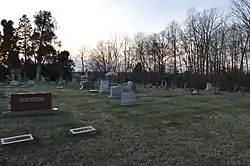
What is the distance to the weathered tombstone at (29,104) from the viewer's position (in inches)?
434

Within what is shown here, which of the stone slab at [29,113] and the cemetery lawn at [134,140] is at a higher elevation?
the stone slab at [29,113]

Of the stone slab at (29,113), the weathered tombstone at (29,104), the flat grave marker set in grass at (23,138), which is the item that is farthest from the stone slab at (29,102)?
the flat grave marker set in grass at (23,138)

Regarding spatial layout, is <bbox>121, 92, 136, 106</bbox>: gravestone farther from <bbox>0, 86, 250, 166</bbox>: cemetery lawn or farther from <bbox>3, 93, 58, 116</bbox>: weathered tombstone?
<bbox>3, 93, 58, 116</bbox>: weathered tombstone

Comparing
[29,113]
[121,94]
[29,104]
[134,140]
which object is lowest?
[134,140]

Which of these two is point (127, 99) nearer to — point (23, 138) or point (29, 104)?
point (29, 104)

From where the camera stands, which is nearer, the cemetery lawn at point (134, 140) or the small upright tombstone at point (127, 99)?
the cemetery lawn at point (134, 140)

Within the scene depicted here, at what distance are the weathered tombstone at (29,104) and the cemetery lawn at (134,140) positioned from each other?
1.87 feet

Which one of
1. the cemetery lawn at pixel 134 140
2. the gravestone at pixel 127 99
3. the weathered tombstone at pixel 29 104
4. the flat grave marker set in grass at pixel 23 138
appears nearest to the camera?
the cemetery lawn at pixel 134 140

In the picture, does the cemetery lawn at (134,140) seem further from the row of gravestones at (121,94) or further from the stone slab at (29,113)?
the row of gravestones at (121,94)

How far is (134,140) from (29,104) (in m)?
5.47

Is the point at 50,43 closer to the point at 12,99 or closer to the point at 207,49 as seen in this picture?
the point at 207,49

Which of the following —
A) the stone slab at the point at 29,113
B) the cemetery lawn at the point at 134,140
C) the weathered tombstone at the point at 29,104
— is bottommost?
the cemetery lawn at the point at 134,140

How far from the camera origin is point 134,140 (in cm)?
754

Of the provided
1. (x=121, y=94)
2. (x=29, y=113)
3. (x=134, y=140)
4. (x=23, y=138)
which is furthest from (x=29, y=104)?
(x=134, y=140)
